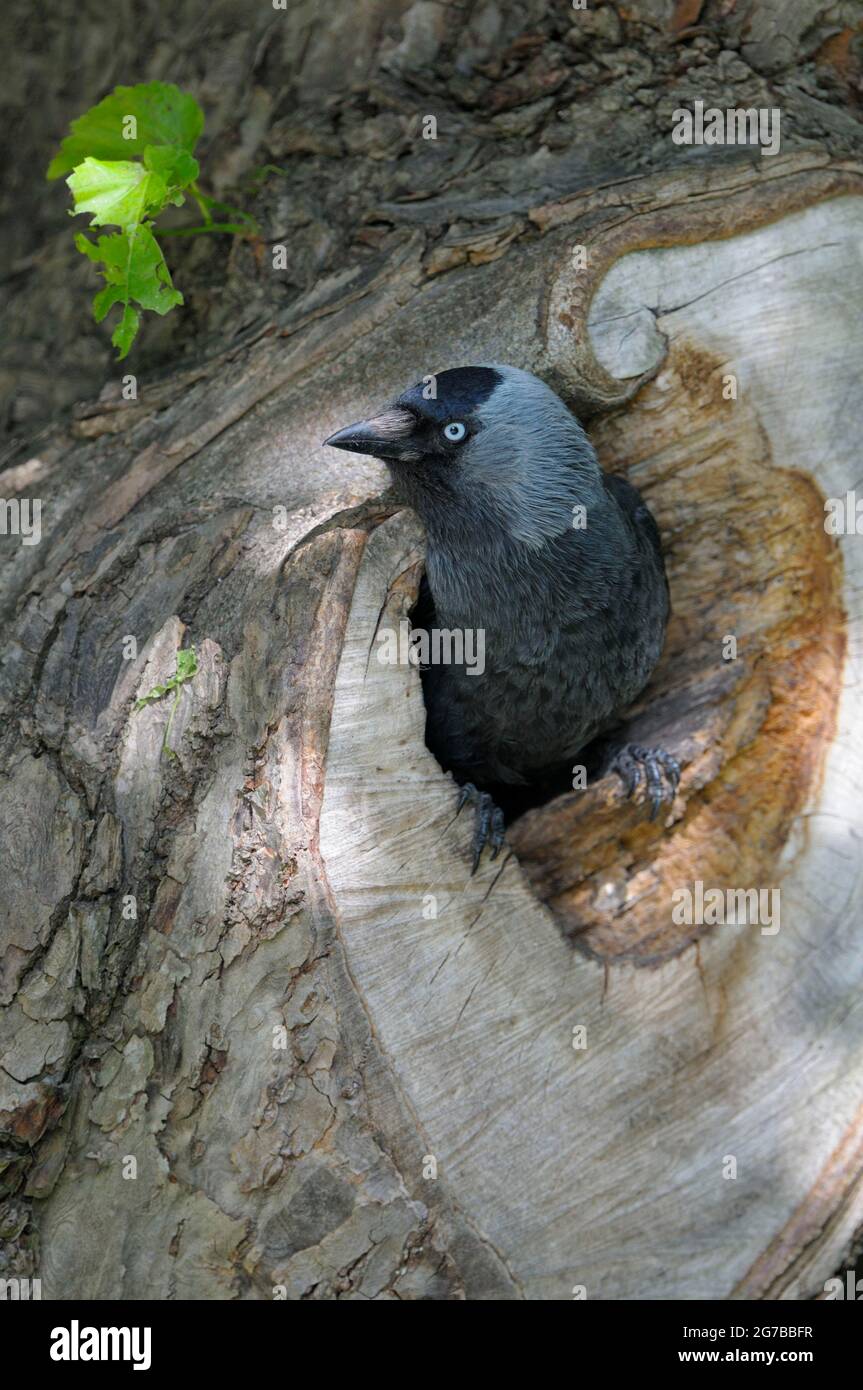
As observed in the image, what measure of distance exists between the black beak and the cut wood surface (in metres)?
0.14

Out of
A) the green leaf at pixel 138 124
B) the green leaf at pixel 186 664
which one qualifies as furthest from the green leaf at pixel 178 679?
the green leaf at pixel 138 124

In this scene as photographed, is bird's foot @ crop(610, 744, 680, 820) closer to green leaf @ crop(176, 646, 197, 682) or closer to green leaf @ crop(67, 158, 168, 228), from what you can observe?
green leaf @ crop(176, 646, 197, 682)

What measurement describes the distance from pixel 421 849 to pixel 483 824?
22 centimetres

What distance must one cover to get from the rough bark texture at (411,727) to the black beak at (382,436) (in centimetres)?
14

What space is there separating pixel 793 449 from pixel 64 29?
3.26 meters

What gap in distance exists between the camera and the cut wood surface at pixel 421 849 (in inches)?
118

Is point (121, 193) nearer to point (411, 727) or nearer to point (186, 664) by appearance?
point (186, 664)

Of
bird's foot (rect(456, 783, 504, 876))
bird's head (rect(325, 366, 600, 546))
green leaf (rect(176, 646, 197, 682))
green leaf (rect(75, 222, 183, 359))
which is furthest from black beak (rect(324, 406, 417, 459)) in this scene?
bird's foot (rect(456, 783, 504, 876))

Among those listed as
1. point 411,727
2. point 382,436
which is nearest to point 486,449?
point 382,436

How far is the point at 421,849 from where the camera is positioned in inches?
126

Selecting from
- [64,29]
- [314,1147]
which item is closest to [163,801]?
[314,1147]

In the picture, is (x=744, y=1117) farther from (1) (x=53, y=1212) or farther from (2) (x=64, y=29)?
(2) (x=64, y=29)

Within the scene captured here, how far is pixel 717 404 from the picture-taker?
377 cm

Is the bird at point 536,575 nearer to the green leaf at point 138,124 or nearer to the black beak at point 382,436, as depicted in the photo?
the black beak at point 382,436
